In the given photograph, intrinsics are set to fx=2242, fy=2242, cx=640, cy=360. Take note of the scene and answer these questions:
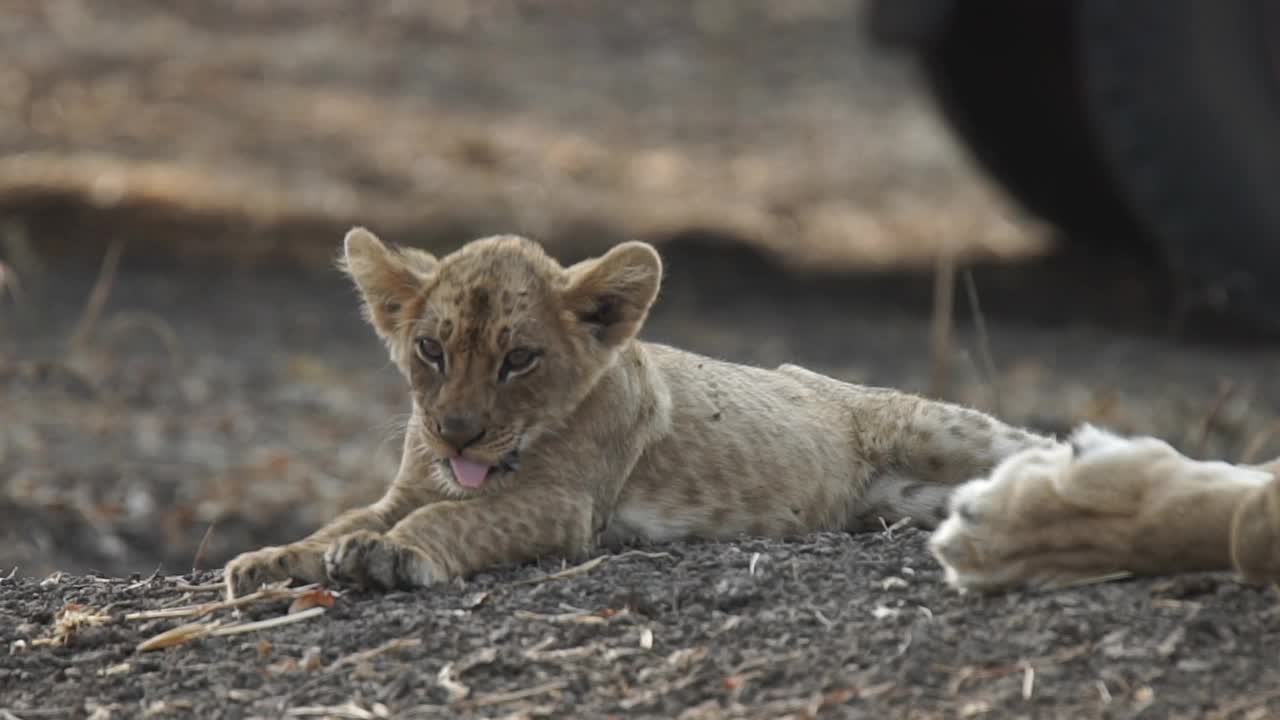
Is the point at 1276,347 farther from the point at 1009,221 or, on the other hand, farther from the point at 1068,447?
the point at 1068,447

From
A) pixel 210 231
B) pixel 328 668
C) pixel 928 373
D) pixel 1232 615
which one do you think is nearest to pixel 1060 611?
pixel 1232 615

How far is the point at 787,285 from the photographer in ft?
37.3

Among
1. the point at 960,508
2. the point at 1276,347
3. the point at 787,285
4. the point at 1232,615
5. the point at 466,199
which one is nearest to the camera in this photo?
the point at 1232,615

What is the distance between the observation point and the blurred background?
26.6ft

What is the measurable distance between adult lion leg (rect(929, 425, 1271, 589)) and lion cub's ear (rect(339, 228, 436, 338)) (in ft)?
4.32

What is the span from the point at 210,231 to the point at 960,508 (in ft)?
27.3

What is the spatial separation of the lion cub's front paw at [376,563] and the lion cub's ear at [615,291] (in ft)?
2.31

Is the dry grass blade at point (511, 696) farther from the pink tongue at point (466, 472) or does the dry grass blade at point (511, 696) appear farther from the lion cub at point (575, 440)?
the pink tongue at point (466, 472)

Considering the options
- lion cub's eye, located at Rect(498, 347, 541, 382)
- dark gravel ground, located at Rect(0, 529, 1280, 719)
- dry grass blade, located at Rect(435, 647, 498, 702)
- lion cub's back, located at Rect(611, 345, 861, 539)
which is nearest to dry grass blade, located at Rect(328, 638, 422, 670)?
dark gravel ground, located at Rect(0, 529, 1280, 719)

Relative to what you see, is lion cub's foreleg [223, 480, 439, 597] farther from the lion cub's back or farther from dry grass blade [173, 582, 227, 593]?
the lion cub's back

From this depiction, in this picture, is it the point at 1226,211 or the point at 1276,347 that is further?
the point at 1276,347

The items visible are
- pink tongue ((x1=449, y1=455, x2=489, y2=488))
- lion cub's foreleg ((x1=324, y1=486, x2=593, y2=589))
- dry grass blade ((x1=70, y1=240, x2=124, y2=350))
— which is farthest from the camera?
dry grass blade ((x1=70, y1=240, x2=124, y2=350))

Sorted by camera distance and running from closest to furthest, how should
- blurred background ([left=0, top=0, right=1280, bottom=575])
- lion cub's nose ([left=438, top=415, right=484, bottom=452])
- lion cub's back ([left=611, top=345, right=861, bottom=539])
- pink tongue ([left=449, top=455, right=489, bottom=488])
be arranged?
lion cub's nose ([left=438, top=415, right=484, bottom=452]), pink tongue ([left=449, top=455, right=489, bottom=488]), lion cub's back ([left=611, top=345, right=861, bottom=539]), blurred background ([left=0, top=0, right=1280, bottom=575])

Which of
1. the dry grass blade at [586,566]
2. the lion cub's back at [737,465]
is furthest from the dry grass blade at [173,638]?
the lion cub's back at [737,465]
